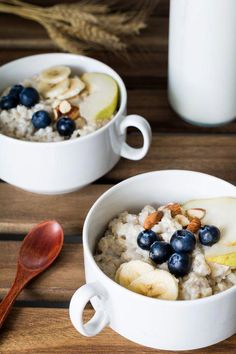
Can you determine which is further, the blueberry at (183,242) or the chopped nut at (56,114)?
the chopped nut at (56,114)

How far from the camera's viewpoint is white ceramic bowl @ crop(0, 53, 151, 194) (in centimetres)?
100

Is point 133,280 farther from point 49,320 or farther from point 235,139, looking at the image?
point 235,139

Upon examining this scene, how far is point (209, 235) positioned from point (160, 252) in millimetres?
63

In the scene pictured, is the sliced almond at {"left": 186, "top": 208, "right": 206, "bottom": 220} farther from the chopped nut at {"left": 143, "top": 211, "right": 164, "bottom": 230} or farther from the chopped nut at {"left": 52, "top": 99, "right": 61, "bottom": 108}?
the chopped nut at {"left": 52, "top": 99, "right": 61, "bottom": 108}

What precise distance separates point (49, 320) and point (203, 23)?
0.47m

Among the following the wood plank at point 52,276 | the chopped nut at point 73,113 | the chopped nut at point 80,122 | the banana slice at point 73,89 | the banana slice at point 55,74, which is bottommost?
the wood plank at point 52,276

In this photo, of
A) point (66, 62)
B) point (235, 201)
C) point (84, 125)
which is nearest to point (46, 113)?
point (84, 125)

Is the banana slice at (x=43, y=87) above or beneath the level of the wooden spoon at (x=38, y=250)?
above

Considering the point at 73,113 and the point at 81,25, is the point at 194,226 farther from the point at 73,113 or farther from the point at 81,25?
the point at 81,25

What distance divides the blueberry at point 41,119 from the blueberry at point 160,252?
0.92ft

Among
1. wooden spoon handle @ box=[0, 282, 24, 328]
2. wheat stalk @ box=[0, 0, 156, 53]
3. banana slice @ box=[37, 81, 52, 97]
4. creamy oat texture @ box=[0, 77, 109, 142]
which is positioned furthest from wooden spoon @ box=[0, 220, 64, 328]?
wheat stalk @ box=[0, 0, 156, 53]

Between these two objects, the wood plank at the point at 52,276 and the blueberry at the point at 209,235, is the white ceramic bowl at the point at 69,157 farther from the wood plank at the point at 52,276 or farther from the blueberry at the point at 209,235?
the blueberry at the point at 209,235

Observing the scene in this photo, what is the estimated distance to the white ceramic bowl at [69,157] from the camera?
3.28 ft

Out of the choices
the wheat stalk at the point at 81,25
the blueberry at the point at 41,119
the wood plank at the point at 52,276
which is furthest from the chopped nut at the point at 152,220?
the wheat stalk at the point at 81,25
